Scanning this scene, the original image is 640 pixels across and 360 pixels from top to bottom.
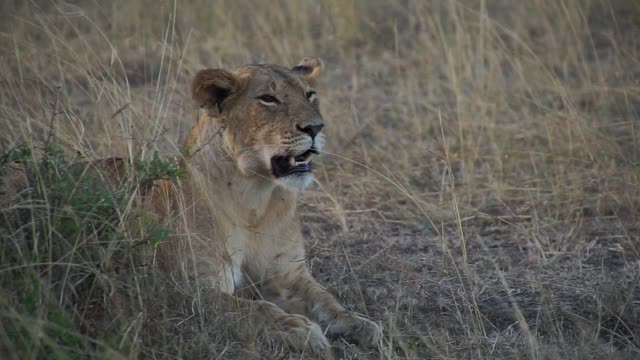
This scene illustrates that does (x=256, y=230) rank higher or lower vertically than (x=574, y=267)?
higher

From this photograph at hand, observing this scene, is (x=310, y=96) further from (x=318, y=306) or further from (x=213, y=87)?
(x=318, y=306)

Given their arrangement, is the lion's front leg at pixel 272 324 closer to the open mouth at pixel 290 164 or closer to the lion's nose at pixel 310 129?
the open mouth at pixel 290 164

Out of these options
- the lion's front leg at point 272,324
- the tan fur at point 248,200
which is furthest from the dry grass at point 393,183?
the tan fur at point 248,200

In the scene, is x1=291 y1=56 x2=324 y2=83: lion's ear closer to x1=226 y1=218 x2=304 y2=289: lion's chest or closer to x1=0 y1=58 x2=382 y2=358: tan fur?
x1=0 y1=58 x2=382 y2=358: tan fur

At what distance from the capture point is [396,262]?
4395 millimetres

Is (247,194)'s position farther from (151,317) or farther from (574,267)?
(574,267)

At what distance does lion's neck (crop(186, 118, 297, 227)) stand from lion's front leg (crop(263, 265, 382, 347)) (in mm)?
290

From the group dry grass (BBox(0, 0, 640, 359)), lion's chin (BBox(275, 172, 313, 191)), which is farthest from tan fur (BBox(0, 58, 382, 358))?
dry grass (BBox(0, 0, 640, 359))

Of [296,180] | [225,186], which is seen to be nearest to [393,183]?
[296,180]

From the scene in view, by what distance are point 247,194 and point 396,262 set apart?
0.81 m

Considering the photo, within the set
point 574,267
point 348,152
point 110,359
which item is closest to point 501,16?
point 348,152

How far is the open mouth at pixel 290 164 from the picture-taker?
3.88m

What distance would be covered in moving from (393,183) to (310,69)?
0.83m

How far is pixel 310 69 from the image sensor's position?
14.5ft
